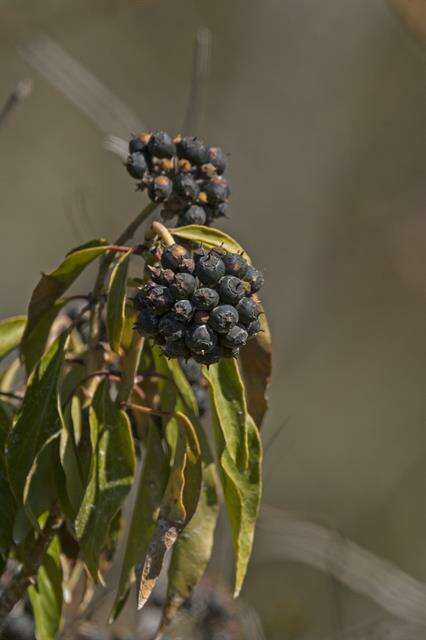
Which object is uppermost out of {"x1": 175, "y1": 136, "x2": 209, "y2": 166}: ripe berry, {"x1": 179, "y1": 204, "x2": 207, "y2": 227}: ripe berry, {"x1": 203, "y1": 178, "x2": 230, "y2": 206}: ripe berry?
{"x1": 175, "y1": 136, "x2": 209, "y2": 166}: ripe berry

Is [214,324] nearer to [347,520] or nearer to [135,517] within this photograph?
[135,517]

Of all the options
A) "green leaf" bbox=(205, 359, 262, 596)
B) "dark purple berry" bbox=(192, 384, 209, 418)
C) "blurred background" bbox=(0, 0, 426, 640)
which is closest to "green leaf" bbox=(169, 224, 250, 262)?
"green leaf" bbox=(205, 359, 262, 596)

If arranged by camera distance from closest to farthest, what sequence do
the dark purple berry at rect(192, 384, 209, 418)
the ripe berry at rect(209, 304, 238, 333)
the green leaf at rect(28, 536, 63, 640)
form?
the ripe berry at rect(209, 304, 238, 333) < the green leaf at rect(28, 536, 63, 640) < the dark purple berry at rect(192, 384, 209, 418)

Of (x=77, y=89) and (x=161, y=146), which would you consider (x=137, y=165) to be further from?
(x=77, y=89)

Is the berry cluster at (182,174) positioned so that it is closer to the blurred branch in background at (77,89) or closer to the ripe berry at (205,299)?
the ripe berry at (205,299)

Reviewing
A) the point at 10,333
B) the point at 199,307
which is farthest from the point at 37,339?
the point at 199,307

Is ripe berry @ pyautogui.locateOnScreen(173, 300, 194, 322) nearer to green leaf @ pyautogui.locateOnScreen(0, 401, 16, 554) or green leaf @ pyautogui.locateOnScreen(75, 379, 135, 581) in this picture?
green leaf @ pyautogui.locateOnScreen(75, 379, 135, 581)
